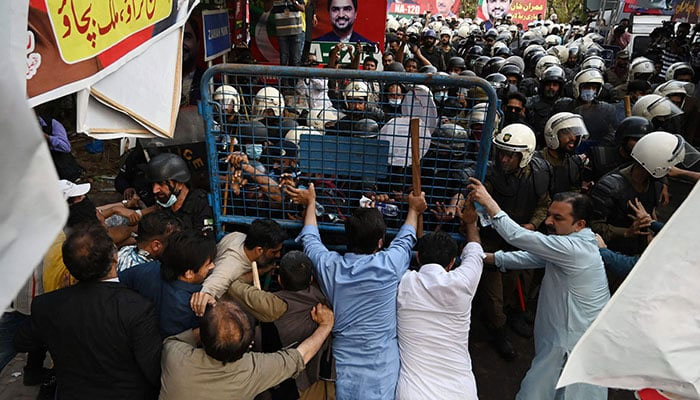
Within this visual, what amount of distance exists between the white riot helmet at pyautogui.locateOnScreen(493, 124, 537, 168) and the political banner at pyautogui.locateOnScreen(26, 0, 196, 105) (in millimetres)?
2616

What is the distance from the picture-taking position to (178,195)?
3.34m

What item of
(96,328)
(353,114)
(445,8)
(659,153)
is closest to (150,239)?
(96,328)

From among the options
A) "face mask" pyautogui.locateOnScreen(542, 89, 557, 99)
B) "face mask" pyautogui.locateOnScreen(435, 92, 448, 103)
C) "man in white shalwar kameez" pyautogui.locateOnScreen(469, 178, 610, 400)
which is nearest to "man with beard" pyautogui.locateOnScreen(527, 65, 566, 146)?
"face mask" pyautogui.locateOnScreen(542, 89, 557, 99)

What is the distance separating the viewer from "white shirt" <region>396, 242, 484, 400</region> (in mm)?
2541

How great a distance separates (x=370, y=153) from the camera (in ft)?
9.93

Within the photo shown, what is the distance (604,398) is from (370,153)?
2039 mm

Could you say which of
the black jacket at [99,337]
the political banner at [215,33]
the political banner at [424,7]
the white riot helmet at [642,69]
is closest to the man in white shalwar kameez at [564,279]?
the black jacket at [99,337]

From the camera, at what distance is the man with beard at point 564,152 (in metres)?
4.22

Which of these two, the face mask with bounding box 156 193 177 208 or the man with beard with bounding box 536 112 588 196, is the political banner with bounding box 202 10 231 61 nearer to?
the face mask with bounding box 156 193 177 208

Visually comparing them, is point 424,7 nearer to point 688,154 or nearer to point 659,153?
point 688,154

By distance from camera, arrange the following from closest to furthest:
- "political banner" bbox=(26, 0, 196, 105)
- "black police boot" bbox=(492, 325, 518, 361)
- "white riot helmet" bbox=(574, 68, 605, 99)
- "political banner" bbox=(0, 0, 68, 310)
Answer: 1. "political banner" bbox=(0, 0, 68, 310)
2. "political banner" bbox=(26, 0, 196, 105)
3. "black police boot" bbox=(492, 325, 518, 361)
4. "white riot helmet" bbox=(574, 68, 605, 99)

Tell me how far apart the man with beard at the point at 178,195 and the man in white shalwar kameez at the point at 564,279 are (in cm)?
186

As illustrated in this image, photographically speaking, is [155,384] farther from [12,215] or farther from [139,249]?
[12,215]

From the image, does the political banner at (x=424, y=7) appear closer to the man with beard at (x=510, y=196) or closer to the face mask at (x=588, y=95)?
the face mask at (x=588, y=95)
